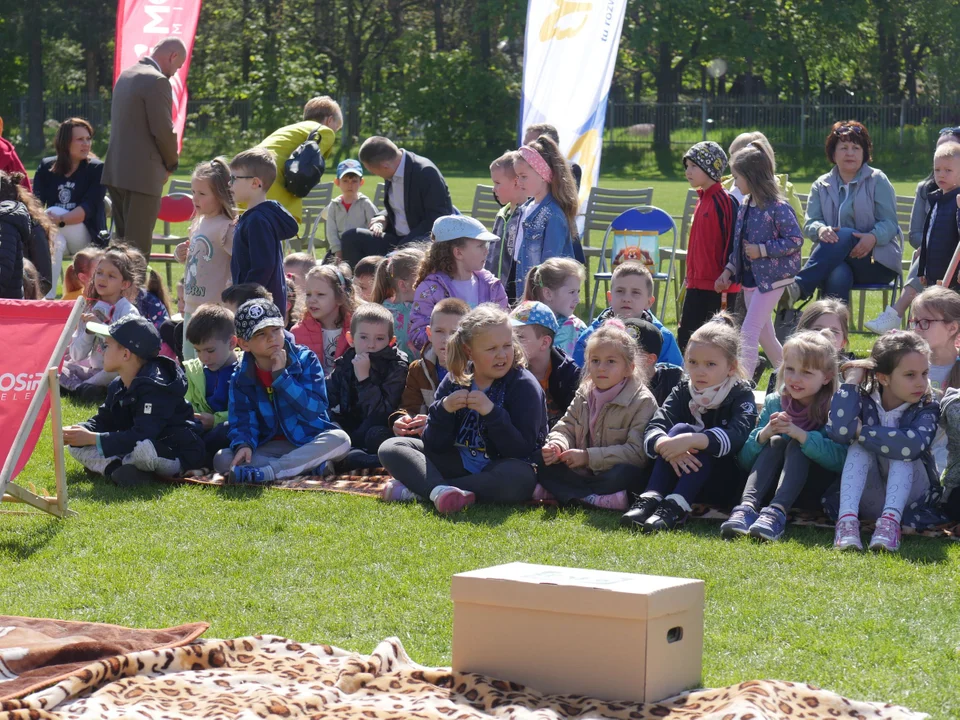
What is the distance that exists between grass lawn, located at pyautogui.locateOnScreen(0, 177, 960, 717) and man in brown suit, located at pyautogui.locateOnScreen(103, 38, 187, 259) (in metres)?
4.36

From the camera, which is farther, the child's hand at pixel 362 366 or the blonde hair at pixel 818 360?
the child's hand at pixel 362 366

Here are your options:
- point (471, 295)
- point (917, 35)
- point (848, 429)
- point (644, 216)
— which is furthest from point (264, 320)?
point (917, 35)

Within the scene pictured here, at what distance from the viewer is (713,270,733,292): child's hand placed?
866 cm

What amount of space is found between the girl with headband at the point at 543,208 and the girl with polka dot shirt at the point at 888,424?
10.4 feet

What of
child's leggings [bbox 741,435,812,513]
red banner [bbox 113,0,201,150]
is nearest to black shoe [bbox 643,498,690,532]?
child's leggings [bbox 741,435,812,513]

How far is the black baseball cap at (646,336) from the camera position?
22.4 ft

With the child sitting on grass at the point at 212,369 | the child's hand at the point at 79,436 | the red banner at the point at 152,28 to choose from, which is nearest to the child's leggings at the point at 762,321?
the child sitting on grass at the point at 212,369

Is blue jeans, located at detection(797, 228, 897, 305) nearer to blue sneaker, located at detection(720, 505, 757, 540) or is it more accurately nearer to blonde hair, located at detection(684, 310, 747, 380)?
blonde hair, located at detection(684, 310, 747, 380)

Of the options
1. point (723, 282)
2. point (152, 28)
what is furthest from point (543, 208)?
point (152, 28)

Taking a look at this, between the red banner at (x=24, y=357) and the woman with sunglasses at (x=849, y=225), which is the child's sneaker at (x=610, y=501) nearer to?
the red banner at (x=24, y=357)

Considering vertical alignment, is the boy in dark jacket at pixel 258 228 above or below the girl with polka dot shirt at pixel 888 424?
above

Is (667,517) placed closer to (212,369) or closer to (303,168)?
(212,369)

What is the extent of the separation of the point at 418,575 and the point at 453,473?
1303mm

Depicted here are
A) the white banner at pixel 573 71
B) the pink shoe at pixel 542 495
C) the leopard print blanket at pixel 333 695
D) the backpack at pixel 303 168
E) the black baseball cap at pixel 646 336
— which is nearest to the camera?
the leopard print blanket at pixel 333 695
